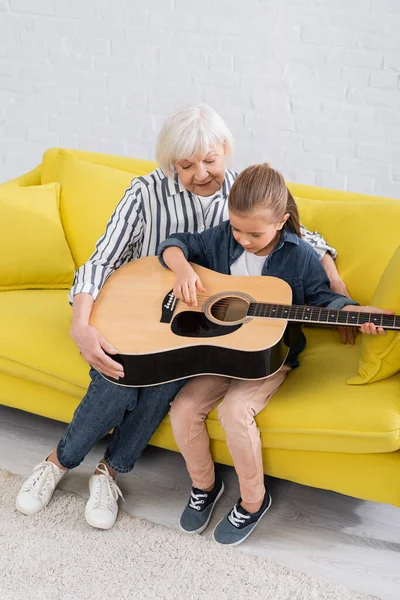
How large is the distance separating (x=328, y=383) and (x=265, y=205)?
18.1 inches

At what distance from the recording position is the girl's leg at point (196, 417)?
194 centimetres

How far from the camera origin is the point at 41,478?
2.09 m

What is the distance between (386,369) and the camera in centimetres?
189

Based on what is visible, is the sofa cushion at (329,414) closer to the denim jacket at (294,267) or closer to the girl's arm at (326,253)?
the denim jacket at (294,267)

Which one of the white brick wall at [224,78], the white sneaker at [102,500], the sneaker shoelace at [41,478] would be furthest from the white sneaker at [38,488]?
the white brick wall at [224,78]

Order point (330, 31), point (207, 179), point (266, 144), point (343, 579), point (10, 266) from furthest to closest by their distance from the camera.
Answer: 1. point (266, 144)
2. point (330, 31)
3. point (10, 266)
4. point (207, 179)
5. point (343, 579)

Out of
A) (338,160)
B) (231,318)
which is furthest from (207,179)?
(338,160)

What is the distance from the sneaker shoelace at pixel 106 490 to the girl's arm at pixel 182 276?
516mm

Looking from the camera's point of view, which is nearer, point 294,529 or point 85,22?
point 294,529

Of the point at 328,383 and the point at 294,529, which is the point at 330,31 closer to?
the point at 328,383

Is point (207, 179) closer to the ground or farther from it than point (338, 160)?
farther from it

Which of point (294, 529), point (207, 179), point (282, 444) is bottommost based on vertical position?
point (294, 529)

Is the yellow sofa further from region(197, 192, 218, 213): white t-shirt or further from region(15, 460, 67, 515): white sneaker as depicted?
region(197, 192, 218, 213): white t-shirt

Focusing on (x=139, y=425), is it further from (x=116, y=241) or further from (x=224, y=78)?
(x=224, y=78)
